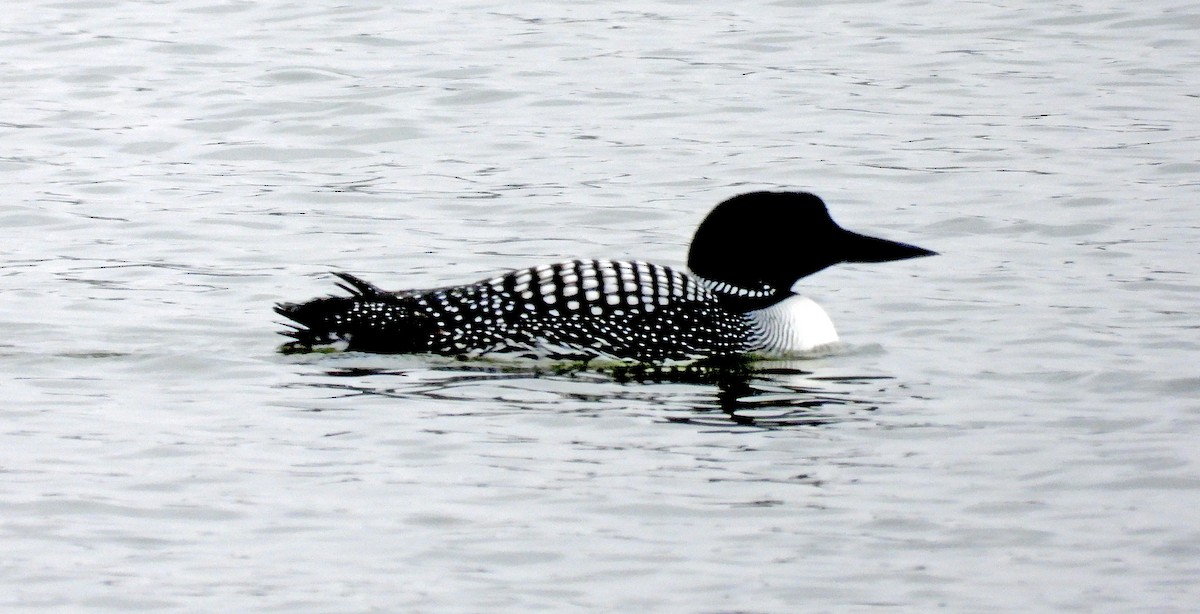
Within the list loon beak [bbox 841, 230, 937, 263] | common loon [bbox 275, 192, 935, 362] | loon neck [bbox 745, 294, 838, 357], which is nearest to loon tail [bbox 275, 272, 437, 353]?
common loon [bbox 275, 192, 935, 362]

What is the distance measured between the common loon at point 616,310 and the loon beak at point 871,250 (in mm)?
10

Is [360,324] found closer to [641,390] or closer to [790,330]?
[641,390]

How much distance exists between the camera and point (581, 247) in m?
9.68

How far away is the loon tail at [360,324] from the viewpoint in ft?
25.5

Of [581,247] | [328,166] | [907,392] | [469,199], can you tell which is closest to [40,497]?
[907,392]

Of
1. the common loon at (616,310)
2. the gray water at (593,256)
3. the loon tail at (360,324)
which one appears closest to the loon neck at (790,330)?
the common loon at (616,310)

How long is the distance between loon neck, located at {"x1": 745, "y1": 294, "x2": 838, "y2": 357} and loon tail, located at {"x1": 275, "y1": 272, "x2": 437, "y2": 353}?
3.80 feet

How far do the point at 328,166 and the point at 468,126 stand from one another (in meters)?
1.04

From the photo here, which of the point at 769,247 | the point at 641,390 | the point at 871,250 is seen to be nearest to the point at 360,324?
the point at 641,390

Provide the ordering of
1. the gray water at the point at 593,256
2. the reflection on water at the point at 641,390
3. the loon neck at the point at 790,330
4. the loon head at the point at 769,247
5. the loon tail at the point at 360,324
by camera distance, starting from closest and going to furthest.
A: the gray water at the point at 593,256 < the reflection on water at the point at 641,390 < the loon tail at the point at 360,324 < the loon neck at the point at 790,330 < the loon head at the point at 769,247

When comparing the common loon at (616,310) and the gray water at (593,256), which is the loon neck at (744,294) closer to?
the common loon at (616,310)

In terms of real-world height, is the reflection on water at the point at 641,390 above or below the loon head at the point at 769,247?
below

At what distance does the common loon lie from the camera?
7.77 metres

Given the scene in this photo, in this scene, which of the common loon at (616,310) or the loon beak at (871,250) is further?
the loon beak at (871,250)
